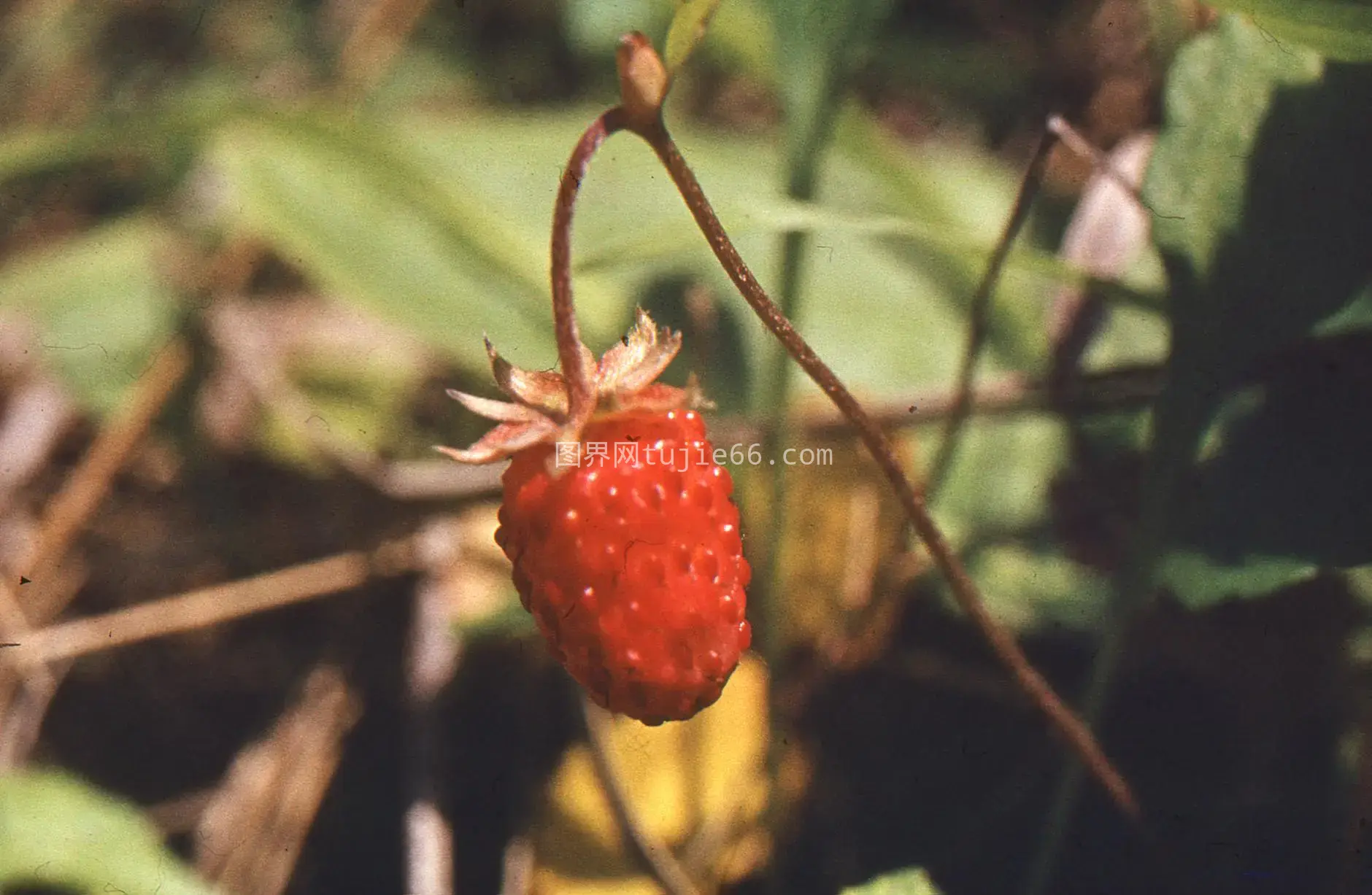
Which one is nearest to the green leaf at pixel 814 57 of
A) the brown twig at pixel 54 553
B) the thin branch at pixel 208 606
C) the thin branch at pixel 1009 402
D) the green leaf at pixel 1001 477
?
the thin branch at pixel 1009 402

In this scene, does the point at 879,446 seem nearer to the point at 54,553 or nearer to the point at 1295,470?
the point at 1295,470

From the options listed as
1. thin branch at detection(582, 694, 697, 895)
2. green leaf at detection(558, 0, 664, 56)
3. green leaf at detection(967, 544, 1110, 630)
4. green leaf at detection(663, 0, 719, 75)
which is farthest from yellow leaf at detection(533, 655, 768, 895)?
green leaf at detection(558, 0, 664, 56)

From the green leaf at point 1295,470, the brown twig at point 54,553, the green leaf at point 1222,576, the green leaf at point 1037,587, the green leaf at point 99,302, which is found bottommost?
the brown twig at point 54,553

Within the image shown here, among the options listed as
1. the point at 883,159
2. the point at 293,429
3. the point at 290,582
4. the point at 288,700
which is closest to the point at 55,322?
the point at 293,429

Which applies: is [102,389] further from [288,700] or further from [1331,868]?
[1331,868]

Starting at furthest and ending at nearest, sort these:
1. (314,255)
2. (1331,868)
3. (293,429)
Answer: (293,429), (314,255), (1331,868)

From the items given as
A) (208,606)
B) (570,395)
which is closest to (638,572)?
(570,395)

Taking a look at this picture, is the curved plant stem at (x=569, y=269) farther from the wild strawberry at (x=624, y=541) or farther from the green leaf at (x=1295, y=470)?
the green leaf at (x=1295, y=470)
